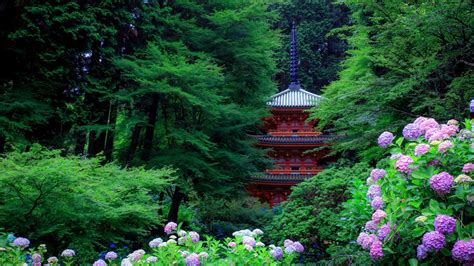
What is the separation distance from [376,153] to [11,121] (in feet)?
23.0

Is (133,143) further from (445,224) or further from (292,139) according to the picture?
(292,139)

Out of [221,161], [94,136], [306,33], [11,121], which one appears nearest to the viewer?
[11,121]

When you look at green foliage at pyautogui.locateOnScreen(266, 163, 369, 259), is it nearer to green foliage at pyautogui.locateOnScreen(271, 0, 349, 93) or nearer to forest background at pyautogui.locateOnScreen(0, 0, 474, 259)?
forest background at pyautogui.locateOnScreen(0, 0, 474, 259)

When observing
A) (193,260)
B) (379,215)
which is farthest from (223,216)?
(379,215)

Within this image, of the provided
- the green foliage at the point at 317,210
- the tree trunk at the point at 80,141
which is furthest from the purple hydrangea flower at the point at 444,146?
the tree trunk at the point at 80,141

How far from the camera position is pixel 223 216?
537 inches

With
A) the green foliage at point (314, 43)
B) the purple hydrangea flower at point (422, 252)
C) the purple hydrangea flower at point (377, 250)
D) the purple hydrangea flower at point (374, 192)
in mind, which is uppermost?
the green foliage at point (314, 43)

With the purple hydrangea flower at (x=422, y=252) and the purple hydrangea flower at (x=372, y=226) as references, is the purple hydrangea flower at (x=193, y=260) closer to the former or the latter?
the purple hydrangea flower at (x=372, y=226)

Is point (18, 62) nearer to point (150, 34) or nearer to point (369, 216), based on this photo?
point (150, 34)

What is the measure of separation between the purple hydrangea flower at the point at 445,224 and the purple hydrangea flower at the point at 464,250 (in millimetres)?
97

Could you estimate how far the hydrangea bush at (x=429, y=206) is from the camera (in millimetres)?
2857

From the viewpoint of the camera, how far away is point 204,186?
1052 centimetres

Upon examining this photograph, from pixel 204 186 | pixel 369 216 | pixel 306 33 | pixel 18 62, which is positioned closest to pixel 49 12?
pixel 18 62

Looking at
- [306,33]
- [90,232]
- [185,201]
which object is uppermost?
[306,33]
